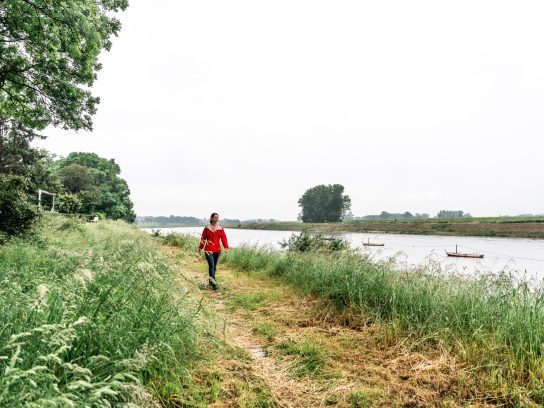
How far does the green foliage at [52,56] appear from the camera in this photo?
7.68 metres

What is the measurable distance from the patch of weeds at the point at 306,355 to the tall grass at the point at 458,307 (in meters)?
1.46

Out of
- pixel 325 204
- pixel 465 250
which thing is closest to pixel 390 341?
pixel 465 250

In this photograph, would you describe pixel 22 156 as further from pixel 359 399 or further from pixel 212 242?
pixel 359 399

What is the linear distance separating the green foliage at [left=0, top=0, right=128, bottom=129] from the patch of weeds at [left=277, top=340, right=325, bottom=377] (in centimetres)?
832

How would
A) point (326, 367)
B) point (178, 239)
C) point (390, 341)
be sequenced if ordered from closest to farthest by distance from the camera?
point (326, 367), point (390, 341), point (178, 239)

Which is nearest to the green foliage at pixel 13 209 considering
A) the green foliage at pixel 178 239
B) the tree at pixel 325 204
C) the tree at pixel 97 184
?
the green foliage at pixel 178 239

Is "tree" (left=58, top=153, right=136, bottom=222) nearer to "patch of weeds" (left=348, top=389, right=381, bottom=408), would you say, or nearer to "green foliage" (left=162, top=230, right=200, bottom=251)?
"green foliage" (left=162, top=230, right=200, bottom=251)

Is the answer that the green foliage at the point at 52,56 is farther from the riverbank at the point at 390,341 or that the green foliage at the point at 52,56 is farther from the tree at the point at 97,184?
the tree at the point at 97,184

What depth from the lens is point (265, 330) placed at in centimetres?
550

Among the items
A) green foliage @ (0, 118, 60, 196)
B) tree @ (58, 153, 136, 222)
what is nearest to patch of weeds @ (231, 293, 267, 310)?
green foliage @ (0, 118, 60, 196)

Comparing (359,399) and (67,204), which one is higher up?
(67,204)

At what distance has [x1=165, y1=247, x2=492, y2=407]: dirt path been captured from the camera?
11.0ft

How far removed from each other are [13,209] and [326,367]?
35.7 feet

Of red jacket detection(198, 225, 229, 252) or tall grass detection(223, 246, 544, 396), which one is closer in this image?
tall grass detection(223, 246, 544, 396)
